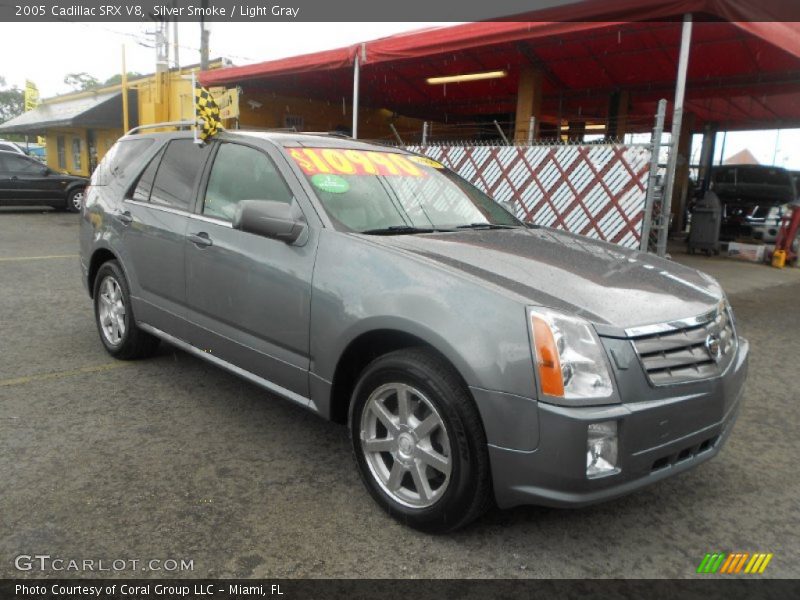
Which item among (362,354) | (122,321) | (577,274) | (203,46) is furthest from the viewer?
(203,46)

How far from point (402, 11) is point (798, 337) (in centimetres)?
811

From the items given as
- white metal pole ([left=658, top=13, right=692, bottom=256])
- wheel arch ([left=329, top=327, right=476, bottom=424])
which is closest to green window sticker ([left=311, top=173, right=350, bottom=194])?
wheel arch ([left=329, top=327, right=476, bottom=424])

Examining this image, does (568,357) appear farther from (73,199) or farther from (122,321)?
(73,199)

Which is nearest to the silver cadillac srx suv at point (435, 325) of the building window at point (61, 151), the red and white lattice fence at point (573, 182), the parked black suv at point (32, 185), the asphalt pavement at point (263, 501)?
the asphalt pavement at point (263, 501)

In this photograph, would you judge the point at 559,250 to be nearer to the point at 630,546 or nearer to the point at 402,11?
the point at 630,546

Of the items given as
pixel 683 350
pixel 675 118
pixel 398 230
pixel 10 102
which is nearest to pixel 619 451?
pixel 683 350

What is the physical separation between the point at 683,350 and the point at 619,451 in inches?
20.0

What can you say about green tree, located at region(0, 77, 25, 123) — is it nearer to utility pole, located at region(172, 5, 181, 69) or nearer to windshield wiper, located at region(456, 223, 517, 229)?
utility pole, located at region(172, 5, 181, 69)

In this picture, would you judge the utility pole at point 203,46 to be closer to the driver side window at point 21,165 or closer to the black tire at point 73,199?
the black tire at point 73,199

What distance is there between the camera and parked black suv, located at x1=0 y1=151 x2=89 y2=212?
48.8 ft

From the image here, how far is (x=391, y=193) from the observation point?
130 inches

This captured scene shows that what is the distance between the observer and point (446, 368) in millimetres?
2324

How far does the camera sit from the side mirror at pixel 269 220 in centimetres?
279
